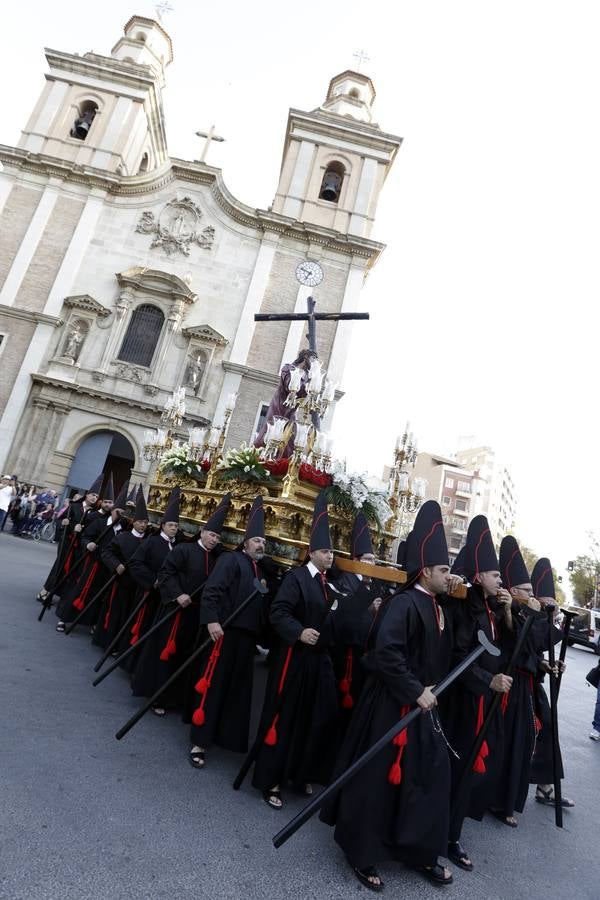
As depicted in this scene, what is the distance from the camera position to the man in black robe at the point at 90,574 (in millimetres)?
7547

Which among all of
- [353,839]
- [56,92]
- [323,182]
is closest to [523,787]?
[353,839]

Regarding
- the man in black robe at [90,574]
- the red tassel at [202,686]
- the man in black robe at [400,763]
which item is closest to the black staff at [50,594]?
the man in black robe at [90,574]

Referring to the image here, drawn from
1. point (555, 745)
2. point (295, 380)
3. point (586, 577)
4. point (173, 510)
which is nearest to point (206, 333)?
point (295, 380)

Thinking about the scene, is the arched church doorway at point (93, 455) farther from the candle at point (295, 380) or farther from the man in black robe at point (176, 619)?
the man in black robe at point (176, 619)

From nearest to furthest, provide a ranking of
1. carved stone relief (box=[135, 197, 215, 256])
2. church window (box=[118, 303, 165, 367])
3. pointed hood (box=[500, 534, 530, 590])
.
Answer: pointed hood (box=[500, 534, 530, 590]) → church window (box=[118, 303, 165, 367]) → carved stone relief (box=[135, 197, 215, 256])

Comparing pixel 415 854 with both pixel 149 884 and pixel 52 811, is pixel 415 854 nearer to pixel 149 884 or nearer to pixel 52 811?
pixel 149 884

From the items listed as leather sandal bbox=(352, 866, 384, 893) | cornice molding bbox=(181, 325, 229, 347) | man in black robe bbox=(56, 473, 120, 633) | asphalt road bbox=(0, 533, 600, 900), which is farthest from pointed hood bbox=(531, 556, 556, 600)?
cornice molding bbox=(181, 325, 229, 347)

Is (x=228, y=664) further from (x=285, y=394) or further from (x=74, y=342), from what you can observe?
(x=74, y=342)

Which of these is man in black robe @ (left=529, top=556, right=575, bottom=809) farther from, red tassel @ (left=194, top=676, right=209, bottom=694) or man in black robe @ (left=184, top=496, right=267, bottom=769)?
red tassel @ (left=194, top=676, right=209, bottom=694)

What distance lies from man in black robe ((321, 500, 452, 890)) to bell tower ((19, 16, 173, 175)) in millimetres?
24615

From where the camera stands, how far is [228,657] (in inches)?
172

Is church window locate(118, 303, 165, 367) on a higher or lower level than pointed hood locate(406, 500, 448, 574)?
higher

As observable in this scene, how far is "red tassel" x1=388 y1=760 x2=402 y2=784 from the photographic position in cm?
301

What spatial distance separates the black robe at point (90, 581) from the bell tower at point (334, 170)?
61.5ft
